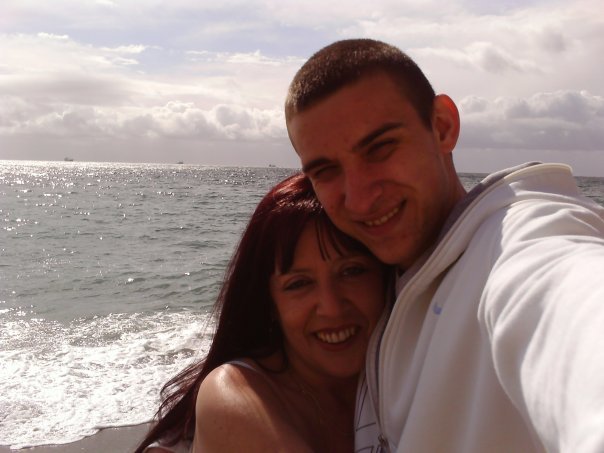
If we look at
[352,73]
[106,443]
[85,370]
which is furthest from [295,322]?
[85,370]

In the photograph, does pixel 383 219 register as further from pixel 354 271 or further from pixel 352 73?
pixel 354 271

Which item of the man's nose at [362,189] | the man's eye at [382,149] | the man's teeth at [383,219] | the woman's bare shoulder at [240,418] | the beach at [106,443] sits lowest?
the beach at [106,443]

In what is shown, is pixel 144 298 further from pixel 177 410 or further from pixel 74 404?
pixel 177 410

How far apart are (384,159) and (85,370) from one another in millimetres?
5677

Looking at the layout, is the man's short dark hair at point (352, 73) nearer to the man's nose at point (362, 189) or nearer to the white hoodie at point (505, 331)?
the man's nose at point (362, 189)

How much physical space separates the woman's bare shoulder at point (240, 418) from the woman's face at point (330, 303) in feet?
1.08

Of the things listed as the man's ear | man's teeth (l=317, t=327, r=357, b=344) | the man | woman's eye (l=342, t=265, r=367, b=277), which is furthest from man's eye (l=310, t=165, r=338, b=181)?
man's teeth (l=317, t=327, r=357, b=344)

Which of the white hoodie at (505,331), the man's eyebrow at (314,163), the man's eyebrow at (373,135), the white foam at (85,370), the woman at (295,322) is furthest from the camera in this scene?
the white foam at (85,370)

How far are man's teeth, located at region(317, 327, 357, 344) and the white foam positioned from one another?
2.78 m

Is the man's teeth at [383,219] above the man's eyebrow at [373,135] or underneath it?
underneath

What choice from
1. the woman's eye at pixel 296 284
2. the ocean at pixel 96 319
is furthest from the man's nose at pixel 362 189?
the ocean at pixel 96 319

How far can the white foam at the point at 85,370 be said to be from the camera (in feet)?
17.6

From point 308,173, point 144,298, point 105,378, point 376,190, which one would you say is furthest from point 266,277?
point 144,298

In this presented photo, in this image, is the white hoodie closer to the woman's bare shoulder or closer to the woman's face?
the woman's bare shoulder
